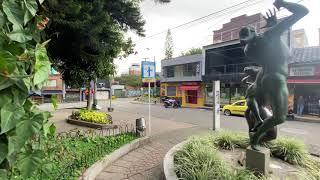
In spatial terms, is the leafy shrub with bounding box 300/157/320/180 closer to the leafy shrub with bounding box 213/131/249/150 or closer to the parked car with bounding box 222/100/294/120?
the leafy shrub with bounding box 213/131/249/150

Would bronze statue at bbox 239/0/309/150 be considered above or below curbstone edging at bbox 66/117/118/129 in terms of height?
above

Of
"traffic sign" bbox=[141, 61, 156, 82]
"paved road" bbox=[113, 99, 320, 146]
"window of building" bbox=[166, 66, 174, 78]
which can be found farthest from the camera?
"window of building" bbox=[166, 66, 174, 78]

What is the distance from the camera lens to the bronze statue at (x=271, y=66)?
430cm

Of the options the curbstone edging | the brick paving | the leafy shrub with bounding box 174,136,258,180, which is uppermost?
the leafy shrub with bounding box 174,136,258,180

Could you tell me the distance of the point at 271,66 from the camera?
4.50 meters

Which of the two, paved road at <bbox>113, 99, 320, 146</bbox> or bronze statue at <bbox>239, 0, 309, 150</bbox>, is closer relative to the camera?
bronze statue at <bbox>239, 0, 309, 150</bbox>

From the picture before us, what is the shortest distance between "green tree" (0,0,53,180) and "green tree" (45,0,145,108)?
8.77ft

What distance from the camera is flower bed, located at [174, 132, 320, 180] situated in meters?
4.17

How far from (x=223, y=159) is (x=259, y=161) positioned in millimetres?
752

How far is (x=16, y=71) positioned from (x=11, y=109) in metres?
0.20

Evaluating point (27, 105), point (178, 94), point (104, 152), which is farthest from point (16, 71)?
point (178, 94)

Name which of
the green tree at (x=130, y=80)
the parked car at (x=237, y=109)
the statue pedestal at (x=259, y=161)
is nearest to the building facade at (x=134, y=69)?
the green tree at (x=130, y=80)

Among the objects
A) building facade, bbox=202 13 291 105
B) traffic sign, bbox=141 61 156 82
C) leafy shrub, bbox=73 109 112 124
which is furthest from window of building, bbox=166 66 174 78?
traffic sign, bbox=141 61 156 82

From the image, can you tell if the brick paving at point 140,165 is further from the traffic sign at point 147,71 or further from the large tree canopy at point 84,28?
the large tree canopy at point 84,28
